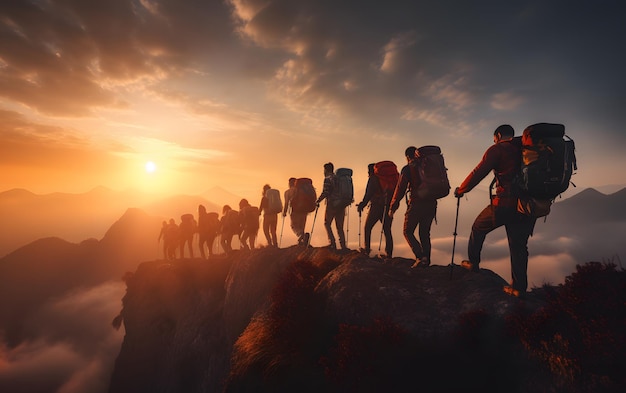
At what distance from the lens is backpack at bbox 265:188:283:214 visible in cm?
1695

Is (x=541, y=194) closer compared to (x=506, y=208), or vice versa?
(x=541, y=194)

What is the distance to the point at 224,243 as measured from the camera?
22125 mm

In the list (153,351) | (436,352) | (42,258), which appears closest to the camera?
(436,352)

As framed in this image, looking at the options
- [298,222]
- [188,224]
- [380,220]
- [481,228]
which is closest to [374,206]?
[380,220]

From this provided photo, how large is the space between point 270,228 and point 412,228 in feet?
36.1

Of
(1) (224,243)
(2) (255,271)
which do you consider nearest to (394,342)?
(2) (255,271)

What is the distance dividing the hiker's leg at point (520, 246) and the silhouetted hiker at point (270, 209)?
41.0 feet

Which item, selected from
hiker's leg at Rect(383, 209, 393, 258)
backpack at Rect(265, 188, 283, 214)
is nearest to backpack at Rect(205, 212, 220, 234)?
backpack at Rect(265, 188, 283, 214)

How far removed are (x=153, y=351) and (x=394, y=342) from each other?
2829 cm

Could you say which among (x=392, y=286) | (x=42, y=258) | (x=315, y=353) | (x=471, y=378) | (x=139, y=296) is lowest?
(x=42, y=258)

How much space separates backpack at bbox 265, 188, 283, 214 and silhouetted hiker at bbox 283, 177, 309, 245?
67.9 inches

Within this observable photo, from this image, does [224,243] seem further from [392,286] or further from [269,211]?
[392,286]

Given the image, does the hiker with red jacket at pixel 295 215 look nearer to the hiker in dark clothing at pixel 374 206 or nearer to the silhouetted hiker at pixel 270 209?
the silhouetted hiker at pixel 270 209

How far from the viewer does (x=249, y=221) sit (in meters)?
19.4
